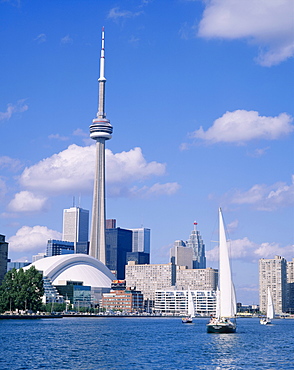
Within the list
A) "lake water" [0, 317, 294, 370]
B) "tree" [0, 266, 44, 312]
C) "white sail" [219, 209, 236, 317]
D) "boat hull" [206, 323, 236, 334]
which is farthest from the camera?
"tree" [0, 266, 44, 312]

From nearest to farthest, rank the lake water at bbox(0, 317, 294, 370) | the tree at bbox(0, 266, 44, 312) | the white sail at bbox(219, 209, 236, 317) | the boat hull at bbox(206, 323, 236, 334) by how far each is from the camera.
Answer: the lake water at bbox(0, 317, 294, 370) < the white sail at bbox(219, 209, 236, 317) < the boat hull at bbox(206, 323, 236, 334) < the tree at bbox(0, 266, 44, 312)

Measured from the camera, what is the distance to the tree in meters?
183

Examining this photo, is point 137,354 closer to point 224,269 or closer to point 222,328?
point 224,269

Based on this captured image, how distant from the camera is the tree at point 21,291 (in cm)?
18325

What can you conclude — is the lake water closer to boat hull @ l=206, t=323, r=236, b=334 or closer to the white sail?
the white sail

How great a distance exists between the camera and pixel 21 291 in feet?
602

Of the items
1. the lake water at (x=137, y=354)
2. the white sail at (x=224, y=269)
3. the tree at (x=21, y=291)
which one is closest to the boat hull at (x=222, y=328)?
the white sail at (x=224, y=269)

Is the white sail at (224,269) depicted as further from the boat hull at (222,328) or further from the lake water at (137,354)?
the lake water at (137,354)

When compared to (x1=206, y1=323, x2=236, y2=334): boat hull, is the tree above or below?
above

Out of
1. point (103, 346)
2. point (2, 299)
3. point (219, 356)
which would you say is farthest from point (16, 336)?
point (2, 299)

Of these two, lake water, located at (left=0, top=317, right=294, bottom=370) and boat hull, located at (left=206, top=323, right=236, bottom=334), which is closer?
lake water, located at (left=0, top=317, right=294, bottom=370)

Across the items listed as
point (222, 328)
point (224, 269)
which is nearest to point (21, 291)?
point (222, 328)

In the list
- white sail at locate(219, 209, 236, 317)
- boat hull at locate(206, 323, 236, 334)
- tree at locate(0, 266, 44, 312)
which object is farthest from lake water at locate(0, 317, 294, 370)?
tree at locate(0, 266, 44, 312)

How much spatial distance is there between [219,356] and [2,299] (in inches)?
4820
